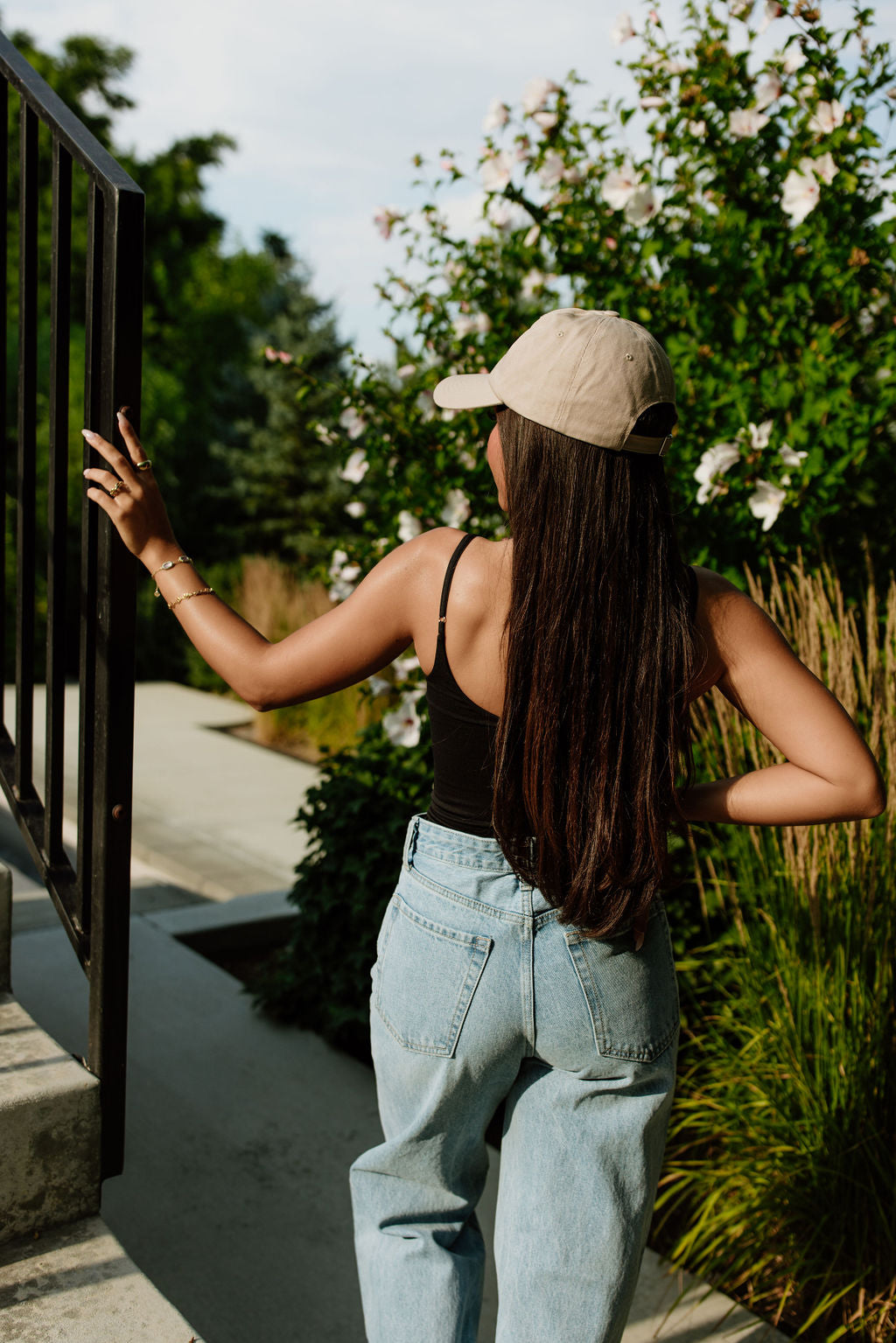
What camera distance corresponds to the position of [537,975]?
4.69 feet

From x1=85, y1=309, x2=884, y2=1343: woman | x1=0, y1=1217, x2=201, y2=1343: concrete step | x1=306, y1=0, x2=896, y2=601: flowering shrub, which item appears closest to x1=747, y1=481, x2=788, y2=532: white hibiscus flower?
x1=306, y1=0, x2=896, y2=601: flowering shrub

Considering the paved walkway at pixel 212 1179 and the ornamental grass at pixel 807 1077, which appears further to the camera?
the ornamental grass at pixel 807 1077

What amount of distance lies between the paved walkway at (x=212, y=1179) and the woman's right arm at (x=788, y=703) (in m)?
1.15

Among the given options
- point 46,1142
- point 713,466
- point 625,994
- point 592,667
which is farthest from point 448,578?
point 713,466

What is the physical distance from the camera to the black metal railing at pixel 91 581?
1773 millimetres

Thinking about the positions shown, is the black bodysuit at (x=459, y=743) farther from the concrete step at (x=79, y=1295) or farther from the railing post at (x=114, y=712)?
the concrete step at (x=79, y=1295)

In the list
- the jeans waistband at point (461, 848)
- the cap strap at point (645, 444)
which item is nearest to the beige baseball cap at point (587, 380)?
the cap strap at point (645, 444)

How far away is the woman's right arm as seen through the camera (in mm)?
1423

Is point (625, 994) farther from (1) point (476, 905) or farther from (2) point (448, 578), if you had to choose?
(2) point (448, 578)

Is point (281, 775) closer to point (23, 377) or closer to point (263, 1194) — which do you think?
point (263, 1194)

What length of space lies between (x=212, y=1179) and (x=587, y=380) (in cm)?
209

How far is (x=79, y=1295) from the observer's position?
1.69 meters

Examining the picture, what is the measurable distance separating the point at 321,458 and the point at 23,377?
36.2 feet

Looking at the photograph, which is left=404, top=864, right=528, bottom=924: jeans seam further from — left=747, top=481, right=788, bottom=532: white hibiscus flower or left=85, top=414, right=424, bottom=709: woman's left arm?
left=747, top=481, right=788, bottom=532: white hibiscus flower
